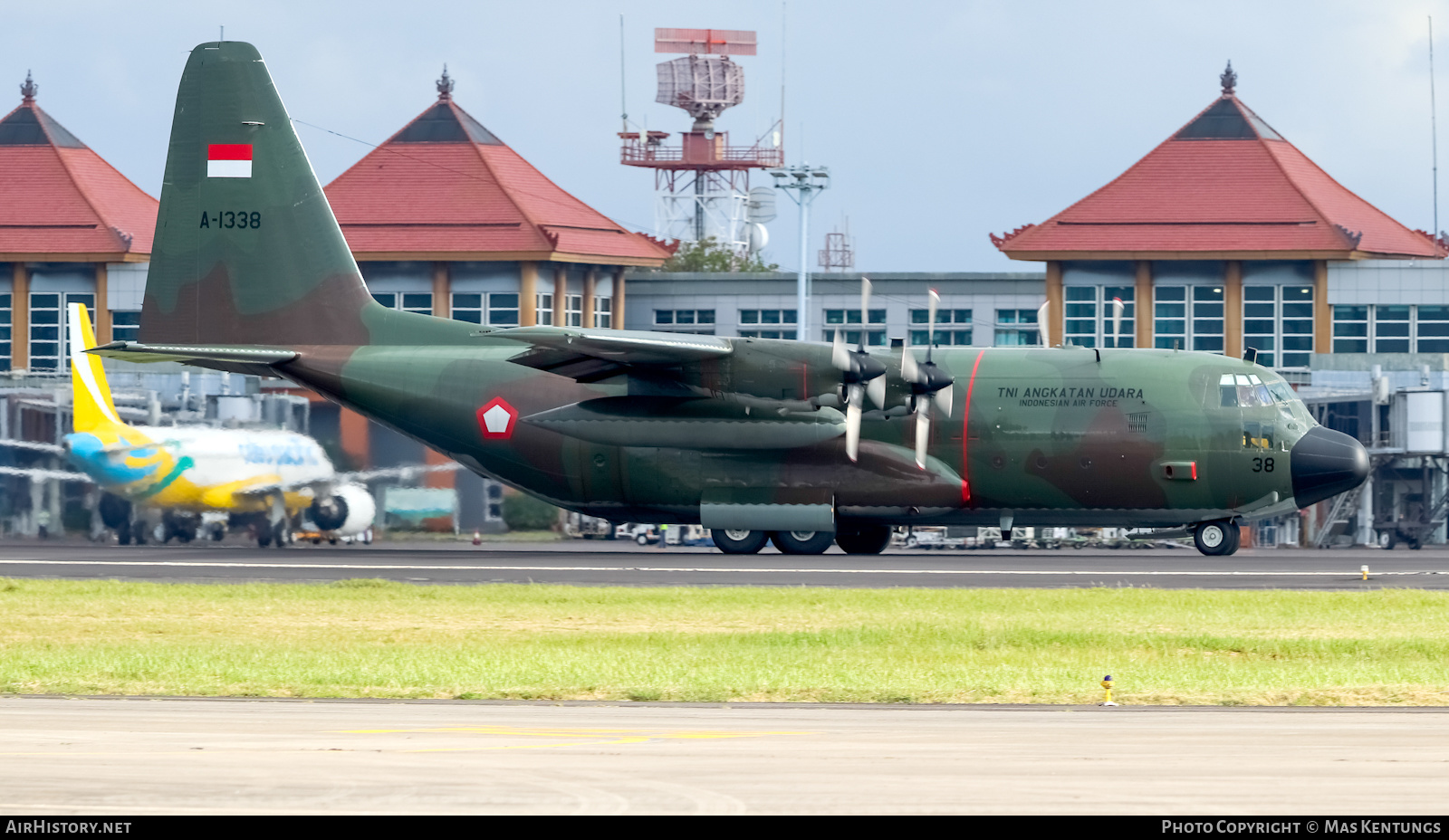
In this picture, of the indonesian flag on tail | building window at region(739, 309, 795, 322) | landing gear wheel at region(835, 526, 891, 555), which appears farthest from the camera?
building window at region(739, 309, 795, 322)

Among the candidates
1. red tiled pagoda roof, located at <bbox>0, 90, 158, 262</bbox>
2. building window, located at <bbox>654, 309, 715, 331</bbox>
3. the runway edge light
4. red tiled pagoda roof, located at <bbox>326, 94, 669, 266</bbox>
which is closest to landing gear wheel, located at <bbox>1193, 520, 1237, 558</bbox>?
the runway edge light

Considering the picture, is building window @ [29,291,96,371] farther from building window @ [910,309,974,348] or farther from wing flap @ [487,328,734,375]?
wing flap @ [487,328,734,375]

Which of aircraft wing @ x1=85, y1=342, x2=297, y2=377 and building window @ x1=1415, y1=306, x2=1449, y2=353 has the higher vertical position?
building window @ x1=1415, y1=306, x2=1449, y2=353

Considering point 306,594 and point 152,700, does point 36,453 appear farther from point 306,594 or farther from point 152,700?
point 152,700

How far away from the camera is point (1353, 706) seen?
16.1 metres

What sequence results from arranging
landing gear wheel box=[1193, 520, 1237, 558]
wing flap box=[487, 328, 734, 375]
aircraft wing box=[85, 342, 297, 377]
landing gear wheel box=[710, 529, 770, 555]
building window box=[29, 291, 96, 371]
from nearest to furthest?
wing flap box=[487, 328, 734, 375] < aircraft wing box=[85, 342, 297, 377] < landing gear wheel box=[1193, 520, 1237, 558] < landing gear wheel box=[710, 529, 770, 555] < building window box=[29, 291, 96, 371]

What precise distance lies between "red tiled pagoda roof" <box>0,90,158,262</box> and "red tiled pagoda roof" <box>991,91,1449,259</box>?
32918 mm

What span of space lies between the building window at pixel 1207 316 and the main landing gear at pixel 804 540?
2725 cm

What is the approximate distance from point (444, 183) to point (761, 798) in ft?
189

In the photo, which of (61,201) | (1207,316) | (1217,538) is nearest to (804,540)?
(1217,538)

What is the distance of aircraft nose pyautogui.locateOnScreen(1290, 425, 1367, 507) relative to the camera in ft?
114

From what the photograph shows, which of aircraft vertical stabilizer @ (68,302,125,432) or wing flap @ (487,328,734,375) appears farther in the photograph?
aircraft vertical stabilizer @ (68,302,125,432)

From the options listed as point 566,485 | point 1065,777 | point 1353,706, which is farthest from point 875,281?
point 1065,777

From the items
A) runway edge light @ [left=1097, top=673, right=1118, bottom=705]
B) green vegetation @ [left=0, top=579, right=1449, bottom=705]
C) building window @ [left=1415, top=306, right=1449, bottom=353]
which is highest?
building window @ [left=1415, top=306, right=1449, bottom=353]
